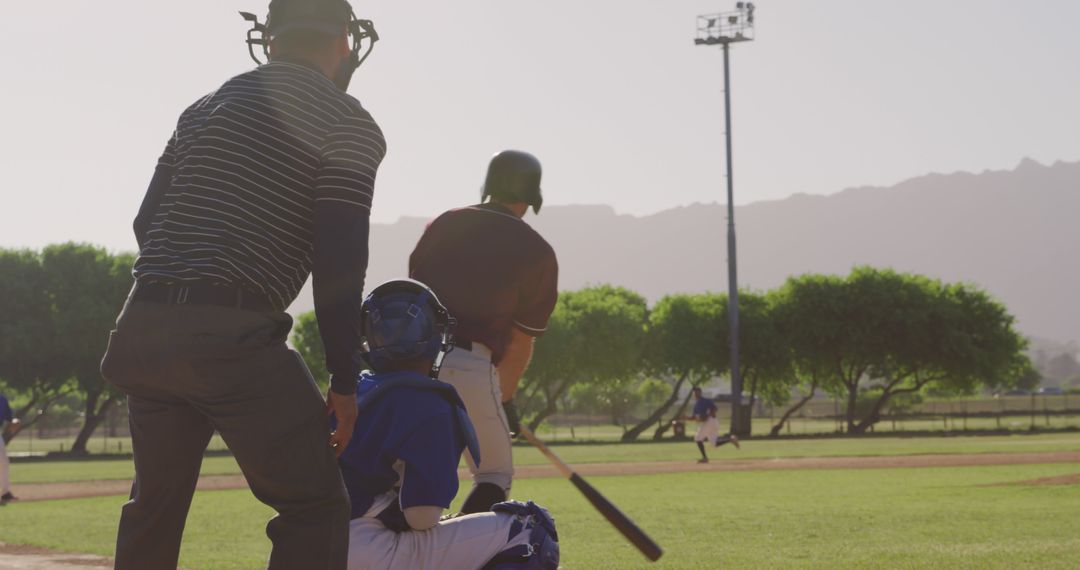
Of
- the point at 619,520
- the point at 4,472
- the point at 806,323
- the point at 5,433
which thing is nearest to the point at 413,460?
the point at 619,520

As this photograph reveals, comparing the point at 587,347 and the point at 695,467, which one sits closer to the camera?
the point at 695,467

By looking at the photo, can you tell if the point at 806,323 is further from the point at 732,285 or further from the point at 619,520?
the point at 619,520

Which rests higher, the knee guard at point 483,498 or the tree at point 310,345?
the tree at point 310,345

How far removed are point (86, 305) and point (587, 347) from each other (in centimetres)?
2642

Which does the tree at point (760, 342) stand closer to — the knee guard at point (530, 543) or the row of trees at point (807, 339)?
the row of trees at point (807, 339)

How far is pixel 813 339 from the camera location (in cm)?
7300

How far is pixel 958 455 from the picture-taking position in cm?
3244

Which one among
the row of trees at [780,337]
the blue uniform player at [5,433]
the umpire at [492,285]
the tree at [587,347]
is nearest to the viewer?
the umpire at [492,285]

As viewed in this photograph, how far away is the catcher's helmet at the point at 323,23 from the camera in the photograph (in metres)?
4.21

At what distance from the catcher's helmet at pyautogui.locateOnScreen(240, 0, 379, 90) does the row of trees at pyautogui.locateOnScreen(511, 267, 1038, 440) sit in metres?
64.3

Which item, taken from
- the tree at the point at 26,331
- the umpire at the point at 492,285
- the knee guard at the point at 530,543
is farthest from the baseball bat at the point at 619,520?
the tree at the point at 26,331

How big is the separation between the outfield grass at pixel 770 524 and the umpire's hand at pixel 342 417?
5.22 meters

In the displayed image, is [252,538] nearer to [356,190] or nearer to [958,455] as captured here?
[356,190]

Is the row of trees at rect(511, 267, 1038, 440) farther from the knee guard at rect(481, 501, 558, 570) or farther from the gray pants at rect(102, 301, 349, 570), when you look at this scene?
the gray pants at rect(102, 301, 349, 570)
